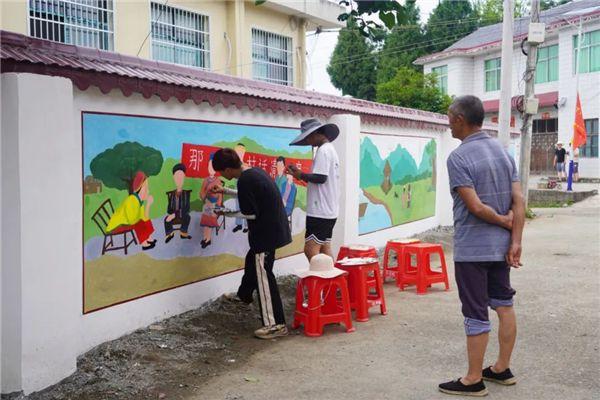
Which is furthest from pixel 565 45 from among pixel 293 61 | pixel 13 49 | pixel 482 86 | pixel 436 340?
pixel 13 49

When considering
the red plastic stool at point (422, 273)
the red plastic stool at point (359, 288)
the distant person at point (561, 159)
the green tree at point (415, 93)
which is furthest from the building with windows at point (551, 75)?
the red plastic stool at point (359, 288)

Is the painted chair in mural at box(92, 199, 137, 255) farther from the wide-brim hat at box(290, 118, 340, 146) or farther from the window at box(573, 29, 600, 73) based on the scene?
the window at box(573, 29, 600, 73)

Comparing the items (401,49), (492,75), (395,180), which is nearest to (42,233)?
(395,180)

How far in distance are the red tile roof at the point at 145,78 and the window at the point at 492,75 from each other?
24.3 m

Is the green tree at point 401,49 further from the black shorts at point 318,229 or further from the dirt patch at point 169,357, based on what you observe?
the dirt patch at point 169,357

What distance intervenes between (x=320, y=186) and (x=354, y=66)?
37035 millimetres

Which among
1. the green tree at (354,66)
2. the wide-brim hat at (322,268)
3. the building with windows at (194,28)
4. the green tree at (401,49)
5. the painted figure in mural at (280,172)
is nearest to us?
the wide-brim hat at (322,268)

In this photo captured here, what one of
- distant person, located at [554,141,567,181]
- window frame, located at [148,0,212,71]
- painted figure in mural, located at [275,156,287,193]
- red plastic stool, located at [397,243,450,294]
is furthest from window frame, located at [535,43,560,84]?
painted figure in mural, located at [275,156,287,193]

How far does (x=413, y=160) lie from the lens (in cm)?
1122

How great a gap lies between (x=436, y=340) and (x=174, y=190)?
2626 millimetres

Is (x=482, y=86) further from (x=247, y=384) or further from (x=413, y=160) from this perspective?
(x=247, y=384)

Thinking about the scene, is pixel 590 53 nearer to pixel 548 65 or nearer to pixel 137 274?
pixel 548 65

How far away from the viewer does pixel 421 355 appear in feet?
16.1

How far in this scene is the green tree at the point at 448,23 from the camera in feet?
135
